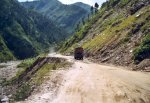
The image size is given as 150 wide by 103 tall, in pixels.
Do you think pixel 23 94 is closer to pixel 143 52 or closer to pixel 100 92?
pixel 100 92

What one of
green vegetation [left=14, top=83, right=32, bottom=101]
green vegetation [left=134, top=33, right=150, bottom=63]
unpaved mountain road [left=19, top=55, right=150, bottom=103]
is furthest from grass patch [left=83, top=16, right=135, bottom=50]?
unpaved mountain road [left=19, top=55, right=150, bottom=103]

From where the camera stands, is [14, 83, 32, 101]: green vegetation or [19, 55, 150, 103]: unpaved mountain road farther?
[14, 83, 32, 101]: green vegetation

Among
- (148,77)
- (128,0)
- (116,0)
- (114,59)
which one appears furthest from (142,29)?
(116,0)

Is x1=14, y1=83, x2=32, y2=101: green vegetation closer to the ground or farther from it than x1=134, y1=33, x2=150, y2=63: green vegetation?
closer to the ground

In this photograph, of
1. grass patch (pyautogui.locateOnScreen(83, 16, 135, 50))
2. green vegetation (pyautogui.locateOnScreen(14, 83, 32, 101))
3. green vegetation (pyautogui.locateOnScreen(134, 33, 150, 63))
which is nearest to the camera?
green vegetation (pyautogui.locateOnScreen(14, 83, 32, 101))

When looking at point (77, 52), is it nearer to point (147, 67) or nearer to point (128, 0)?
point (147, 67)

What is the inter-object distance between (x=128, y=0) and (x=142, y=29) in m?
69.3

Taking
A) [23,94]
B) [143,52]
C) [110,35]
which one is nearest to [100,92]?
[23,94]

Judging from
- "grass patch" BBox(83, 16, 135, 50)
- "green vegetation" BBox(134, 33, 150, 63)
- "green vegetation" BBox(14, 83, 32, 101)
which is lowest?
"green vegetation" BBox(14, 83, 32, 101)

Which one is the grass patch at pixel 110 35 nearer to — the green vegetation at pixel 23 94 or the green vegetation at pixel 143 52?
the green vegetation at pixel 143 52

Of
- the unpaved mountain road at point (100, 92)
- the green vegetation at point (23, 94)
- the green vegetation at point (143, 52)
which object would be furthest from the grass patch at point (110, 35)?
the unpaved mountain road at point (100, 92)

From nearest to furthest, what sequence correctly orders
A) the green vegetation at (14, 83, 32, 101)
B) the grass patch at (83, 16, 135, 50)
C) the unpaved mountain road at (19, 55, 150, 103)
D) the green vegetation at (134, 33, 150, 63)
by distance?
the unpaved mountain road at (19, 55, 150, 103)
the green vegetation at (14, 83, 32, 101)
the green vegetation at (134, 33, 150, 63)
the grass patch at (83, 16, 135, 50)

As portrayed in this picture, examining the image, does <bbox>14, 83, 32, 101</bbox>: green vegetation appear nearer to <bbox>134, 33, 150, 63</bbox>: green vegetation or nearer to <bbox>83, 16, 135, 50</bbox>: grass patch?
<bbox>134, 33, 150, 63</bbox>: green vegetation

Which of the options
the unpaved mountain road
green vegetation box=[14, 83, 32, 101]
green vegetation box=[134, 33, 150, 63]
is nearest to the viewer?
the unpaved mountain road
